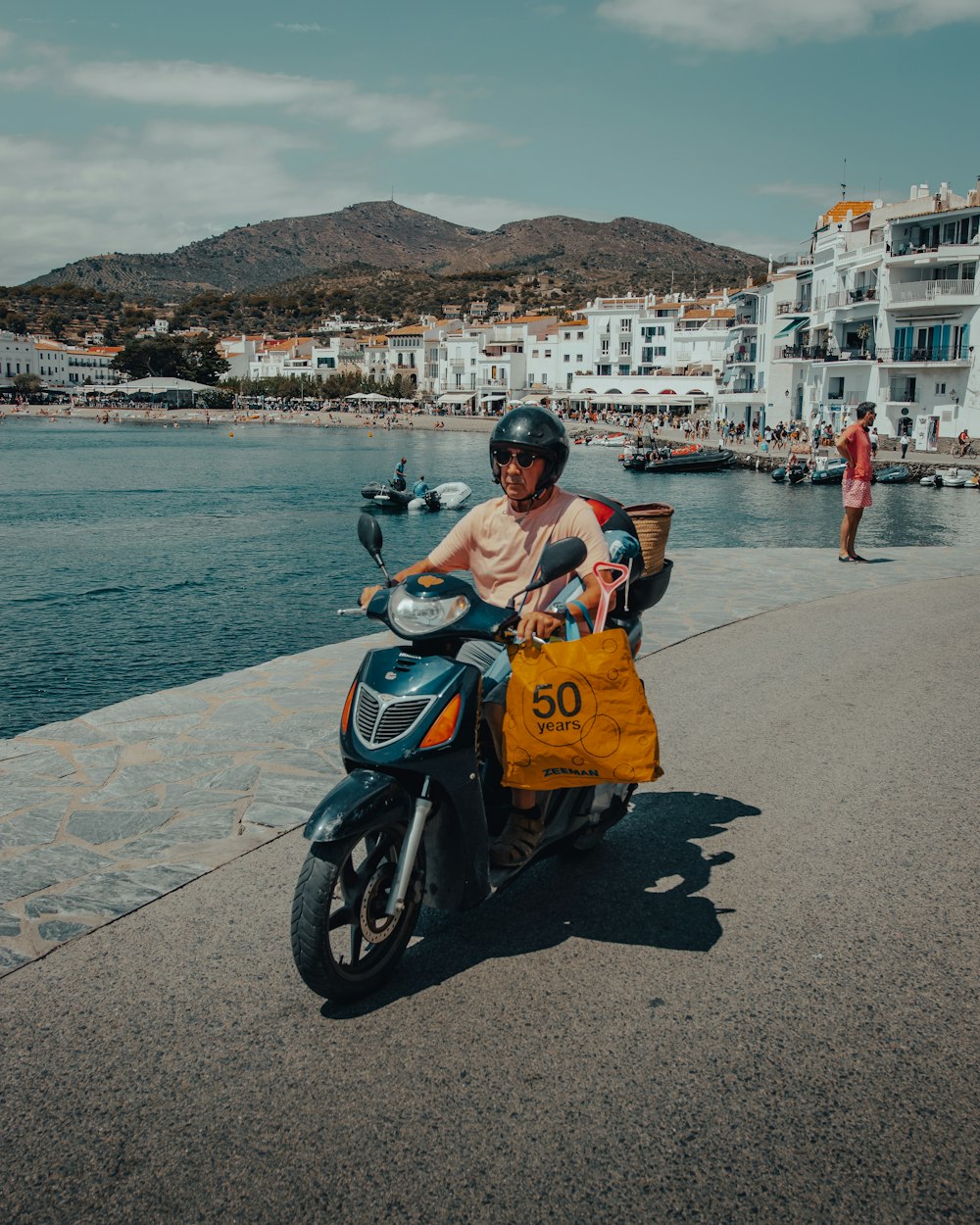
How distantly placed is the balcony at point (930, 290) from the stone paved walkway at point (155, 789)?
49.3 metres

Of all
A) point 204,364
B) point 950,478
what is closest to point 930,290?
point 950,478

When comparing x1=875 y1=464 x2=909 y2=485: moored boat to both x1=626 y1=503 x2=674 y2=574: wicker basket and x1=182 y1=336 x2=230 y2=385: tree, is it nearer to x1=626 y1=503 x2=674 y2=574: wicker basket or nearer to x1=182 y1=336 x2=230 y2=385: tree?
x1=626 y1=503 x2=674 y2=574: wicker basket

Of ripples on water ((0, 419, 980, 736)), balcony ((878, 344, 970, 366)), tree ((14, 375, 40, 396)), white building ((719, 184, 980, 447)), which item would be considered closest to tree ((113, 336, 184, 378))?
tree ((14, 375, 40, 396))

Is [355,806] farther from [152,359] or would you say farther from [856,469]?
[152,359]

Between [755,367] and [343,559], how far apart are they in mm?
55490

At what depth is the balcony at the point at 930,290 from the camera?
50406mm

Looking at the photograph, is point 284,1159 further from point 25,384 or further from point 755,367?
point 25,384

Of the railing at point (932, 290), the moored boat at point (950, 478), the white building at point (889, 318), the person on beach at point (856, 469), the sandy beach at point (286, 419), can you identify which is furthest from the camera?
the sandy beach at point (286, 419)

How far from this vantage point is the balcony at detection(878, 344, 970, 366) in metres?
51.4

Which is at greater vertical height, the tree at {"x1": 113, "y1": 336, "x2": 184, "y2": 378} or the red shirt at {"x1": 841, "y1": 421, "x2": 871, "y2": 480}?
the tree at {"x1": 113, "y1": 336, "x2": 184, "y2": 378}

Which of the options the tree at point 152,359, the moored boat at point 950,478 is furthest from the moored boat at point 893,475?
the tree at point 152,359

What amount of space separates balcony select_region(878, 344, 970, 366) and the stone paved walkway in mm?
49445

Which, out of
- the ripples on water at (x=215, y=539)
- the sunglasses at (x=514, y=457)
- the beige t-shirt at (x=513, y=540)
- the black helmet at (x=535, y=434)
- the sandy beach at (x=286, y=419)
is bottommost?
the ripples on water at (x=215, y=539)

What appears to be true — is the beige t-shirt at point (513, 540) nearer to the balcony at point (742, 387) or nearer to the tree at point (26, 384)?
the balcony at point (742, 387)
